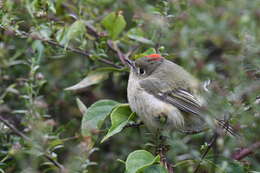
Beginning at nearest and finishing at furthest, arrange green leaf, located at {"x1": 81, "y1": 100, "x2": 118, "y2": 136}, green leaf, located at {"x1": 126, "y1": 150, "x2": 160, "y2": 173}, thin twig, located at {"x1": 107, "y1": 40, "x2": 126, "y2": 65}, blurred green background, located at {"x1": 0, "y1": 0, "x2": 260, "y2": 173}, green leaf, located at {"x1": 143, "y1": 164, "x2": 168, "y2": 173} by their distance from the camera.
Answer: blurred green background, located at {"x1": 0, "y1": 0, "x2": 260, "y2": 173}, green leaf, located at {"x1": 126, "y1": 150, "x2": 160, "y2": 173}, green leaf, located at {"x1": 143, "y1": 164, "x2": 168, "y2": 173}, green leaf, located at {"x1": 81, "y1": 100, "x2": 118, "y2": 136}, thin twig, located at {"x1": 107, "y1": 40, "x2": 126, "y2": 65}

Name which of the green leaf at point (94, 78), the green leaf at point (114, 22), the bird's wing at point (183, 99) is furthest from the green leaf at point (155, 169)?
the green leaf at point (114, 22)

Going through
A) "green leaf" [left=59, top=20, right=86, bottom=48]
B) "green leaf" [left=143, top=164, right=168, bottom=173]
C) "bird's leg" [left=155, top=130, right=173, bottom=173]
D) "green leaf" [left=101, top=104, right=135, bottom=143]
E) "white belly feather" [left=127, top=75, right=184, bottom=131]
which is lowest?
"bird's leg" [left=155, top=130, right=173, bottom=173]

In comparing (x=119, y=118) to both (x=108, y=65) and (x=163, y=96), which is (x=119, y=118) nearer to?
(x=163, y=96)

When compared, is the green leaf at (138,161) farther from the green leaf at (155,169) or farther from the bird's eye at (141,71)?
the bird's eye at (141,71)

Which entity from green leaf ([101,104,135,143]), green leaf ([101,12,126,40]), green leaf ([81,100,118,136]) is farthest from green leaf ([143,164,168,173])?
green leaf ([101,12,126,40])

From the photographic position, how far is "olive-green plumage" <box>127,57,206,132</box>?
3.47 m

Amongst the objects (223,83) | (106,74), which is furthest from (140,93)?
(223,83)

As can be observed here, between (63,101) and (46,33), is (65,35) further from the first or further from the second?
(63,101)

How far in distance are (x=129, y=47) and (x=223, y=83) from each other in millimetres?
2101

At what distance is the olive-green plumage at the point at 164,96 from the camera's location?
347cm

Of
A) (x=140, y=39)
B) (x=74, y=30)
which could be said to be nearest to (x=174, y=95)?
(x=140, y=39)

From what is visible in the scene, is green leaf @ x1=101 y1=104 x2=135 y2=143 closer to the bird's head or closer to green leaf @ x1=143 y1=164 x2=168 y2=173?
green leaf @ x1=143 y1=164 x2=168 y2=173

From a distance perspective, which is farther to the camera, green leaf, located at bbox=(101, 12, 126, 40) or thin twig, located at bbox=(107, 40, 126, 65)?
thin twig, located at bbox=(107, 40, 126, 65)

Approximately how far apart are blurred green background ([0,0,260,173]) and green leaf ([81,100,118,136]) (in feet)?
0.38
